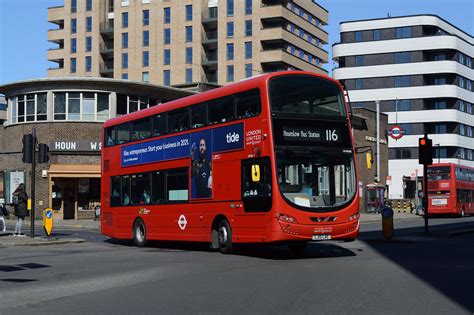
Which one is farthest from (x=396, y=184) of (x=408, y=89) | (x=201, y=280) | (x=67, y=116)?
(x=201, y=280)

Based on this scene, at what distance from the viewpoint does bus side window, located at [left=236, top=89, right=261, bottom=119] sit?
1582cm

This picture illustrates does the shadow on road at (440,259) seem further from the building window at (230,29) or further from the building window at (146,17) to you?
the building window at (146,17)

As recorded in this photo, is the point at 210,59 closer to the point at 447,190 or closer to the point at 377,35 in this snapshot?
the point at 377,35

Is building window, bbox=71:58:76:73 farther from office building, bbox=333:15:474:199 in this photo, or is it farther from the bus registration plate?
the bus registration plate

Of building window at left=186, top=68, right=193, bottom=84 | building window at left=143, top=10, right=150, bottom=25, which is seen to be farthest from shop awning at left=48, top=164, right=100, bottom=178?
building window at left=143, top=10, right=150, bottom=25

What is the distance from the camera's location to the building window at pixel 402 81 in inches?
3378

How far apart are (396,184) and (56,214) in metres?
54.6

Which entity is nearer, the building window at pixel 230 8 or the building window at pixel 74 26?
the building window at pixel 230 8

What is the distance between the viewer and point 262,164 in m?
15.5

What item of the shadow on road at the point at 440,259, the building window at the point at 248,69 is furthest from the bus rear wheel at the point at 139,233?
the building window at the point at 248,69

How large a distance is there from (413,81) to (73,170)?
57225mm

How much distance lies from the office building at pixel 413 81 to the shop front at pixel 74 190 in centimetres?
5167

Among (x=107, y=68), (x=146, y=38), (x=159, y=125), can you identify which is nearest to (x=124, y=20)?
(x=146, y=38)

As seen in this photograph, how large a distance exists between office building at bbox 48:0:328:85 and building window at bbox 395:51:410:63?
11.4 meters
